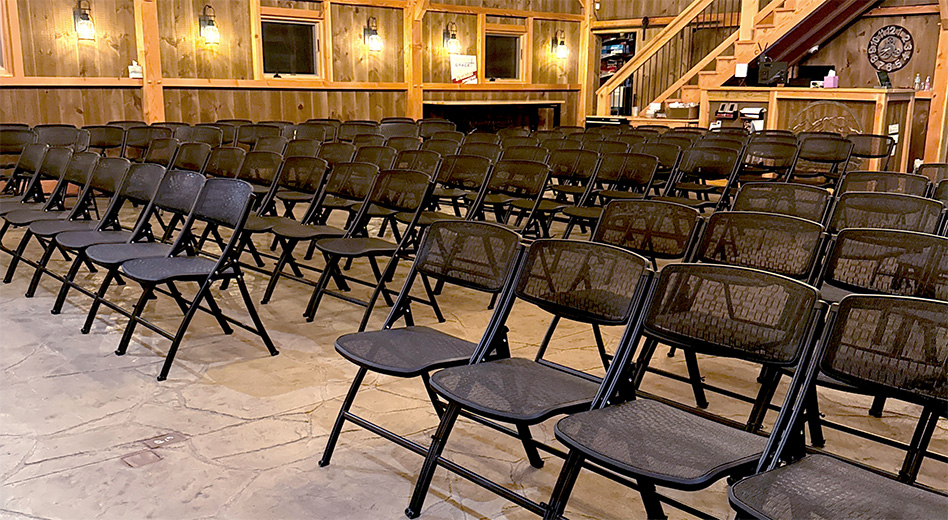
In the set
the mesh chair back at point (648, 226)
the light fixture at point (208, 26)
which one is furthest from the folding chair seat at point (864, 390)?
the light fixture at point (208, 26)

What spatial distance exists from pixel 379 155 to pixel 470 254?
3.33 metres

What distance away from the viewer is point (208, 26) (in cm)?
1094

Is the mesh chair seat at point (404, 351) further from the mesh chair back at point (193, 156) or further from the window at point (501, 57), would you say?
the window at point (501, 57)

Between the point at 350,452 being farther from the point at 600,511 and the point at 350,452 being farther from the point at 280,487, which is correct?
the point at 600,511

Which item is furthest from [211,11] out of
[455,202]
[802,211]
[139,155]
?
[802,211]

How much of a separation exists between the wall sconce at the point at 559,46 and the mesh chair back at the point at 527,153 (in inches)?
362

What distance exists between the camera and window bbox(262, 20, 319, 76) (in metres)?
11.8

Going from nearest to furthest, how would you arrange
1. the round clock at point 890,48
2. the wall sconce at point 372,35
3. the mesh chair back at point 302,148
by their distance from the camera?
1. the mesh chair back at point 302,148
2. the wall sconce at point 372,35
3. the round clock at point 890,48

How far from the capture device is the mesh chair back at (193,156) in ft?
20.2

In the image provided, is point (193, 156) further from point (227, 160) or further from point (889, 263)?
point (889, 263)

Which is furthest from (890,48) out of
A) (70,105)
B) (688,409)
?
(688,409)

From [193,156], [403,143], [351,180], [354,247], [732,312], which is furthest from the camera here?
[403,143]

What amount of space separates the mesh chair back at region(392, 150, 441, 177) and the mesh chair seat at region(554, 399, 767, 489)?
3.65 metres

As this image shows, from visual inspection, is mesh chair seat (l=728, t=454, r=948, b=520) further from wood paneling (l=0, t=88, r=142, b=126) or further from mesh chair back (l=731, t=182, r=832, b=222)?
wood paneling (l=0, t=88, r=142, b=126)
